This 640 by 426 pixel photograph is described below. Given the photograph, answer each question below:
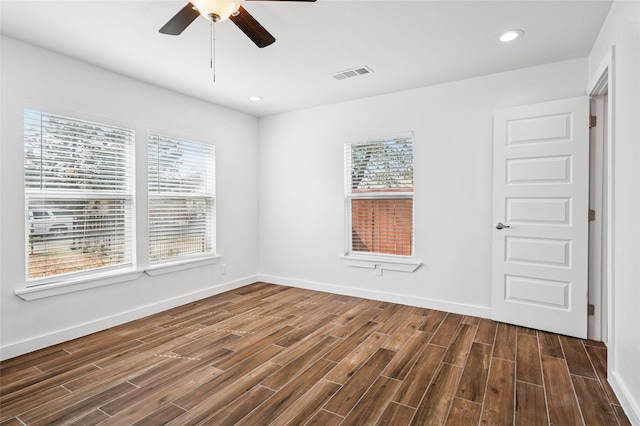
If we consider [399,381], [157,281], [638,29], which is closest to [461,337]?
[399,381]

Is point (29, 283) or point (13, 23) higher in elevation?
point (13, 23)

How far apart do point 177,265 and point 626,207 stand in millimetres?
4198

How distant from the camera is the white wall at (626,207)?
187 cm

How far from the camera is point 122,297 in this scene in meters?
3.53

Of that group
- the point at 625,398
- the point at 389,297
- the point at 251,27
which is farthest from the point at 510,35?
the point at 389,297

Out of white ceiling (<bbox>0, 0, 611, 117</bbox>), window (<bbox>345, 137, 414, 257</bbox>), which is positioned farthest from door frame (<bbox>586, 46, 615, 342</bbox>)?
window (<bbox>345, 137, 414, 257</bbox>)

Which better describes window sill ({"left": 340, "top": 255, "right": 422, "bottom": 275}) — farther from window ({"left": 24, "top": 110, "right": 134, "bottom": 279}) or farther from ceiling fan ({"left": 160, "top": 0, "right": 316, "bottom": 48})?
ceiling fan ({"left": 160, "top": 0, "right": 316, "bottom": 48})

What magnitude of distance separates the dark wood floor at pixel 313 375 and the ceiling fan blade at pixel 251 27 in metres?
2.36

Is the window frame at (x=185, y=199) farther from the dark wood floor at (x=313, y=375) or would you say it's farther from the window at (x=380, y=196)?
the window at (x=380, y=196)

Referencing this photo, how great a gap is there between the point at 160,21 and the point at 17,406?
276 centimetres

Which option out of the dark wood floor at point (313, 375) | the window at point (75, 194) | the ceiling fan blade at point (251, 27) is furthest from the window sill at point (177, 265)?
the ceiling fan blade at point (251, 27)

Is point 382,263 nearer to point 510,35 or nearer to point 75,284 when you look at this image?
point 510,35

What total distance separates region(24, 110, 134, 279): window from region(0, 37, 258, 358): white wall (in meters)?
0.09

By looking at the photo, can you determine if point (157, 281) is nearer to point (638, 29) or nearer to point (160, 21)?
point (160, 21)
